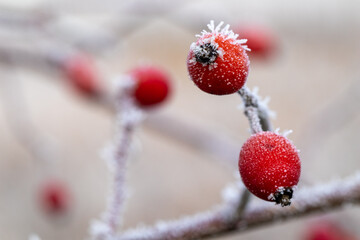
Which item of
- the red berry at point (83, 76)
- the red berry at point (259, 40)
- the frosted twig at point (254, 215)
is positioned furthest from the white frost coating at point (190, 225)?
the red berry at point (259, 40)

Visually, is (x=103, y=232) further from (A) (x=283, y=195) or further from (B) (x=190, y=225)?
(A) (x=283, y=195)

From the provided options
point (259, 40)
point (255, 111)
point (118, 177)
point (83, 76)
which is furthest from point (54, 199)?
point (255, 111)

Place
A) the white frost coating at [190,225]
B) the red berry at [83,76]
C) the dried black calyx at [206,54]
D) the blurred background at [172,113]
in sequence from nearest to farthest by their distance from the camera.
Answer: the dried black calyx at [206,54] → the white frost coating at [190,225] → the red berry at [83,76] → the blurred background at [172,113]

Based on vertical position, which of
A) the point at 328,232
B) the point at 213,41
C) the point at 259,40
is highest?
the point at 259,40

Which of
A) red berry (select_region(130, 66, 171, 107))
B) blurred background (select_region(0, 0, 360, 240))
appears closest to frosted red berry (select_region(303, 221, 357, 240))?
blurred background (select_region(0, 0, 360, 240))

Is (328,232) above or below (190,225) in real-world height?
above

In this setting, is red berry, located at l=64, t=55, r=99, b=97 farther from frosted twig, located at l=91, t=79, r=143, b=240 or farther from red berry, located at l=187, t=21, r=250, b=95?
red berry, located at l=187, t=21, r=250, b=95

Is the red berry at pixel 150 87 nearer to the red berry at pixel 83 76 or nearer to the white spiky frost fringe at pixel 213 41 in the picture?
the white spiky frost fringe at pixel 213 41
